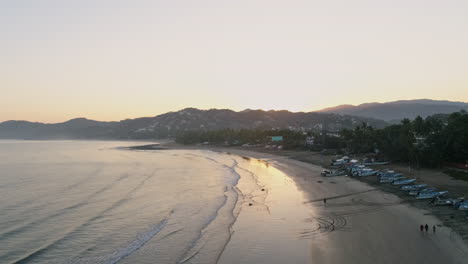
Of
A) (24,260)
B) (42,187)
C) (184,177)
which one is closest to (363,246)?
(24,260)

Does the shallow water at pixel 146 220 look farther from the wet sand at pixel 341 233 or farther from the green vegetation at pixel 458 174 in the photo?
the green vegetation at pixel 458 174

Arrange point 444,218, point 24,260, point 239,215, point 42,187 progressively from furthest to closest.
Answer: point 42,187
point 239,215
point 444,218
point 24,260

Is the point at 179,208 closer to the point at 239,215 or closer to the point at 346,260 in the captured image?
the point at 239,215

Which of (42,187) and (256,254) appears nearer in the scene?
(256,254)

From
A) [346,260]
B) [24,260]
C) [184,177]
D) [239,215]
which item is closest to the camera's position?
[346,260]

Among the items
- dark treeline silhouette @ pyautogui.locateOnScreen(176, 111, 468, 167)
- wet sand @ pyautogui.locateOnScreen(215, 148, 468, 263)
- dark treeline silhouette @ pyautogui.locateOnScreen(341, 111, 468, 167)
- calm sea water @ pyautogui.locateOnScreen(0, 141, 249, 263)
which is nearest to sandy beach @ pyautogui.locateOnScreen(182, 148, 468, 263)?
wet sand @ pyautogui.locateOnScreen(215, 148, 468, 263)

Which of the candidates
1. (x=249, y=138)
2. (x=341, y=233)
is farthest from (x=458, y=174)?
(x=249, y=138)

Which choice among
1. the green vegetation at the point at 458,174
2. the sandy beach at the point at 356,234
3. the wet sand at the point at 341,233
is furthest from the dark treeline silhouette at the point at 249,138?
the wet sand at the point at 341,233
